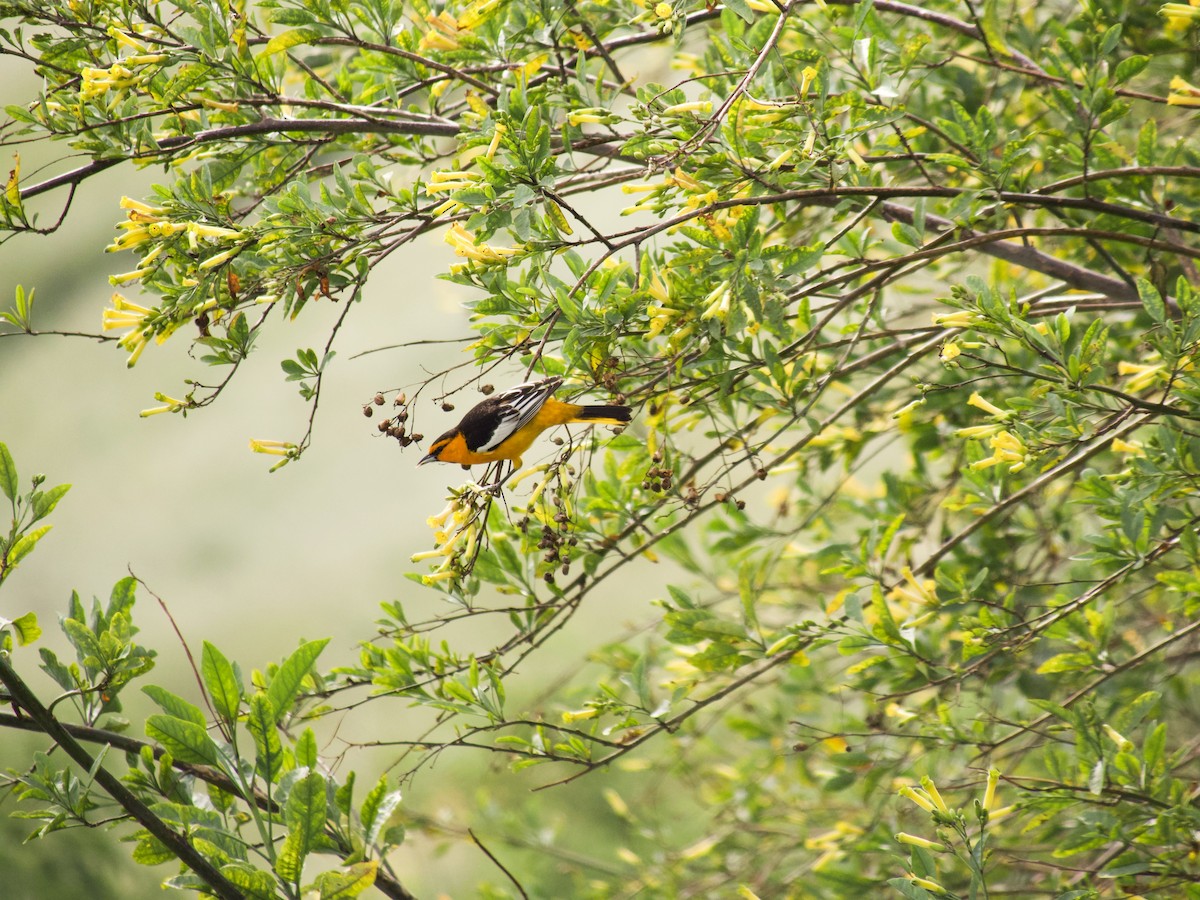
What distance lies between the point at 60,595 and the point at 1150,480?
3.81 m

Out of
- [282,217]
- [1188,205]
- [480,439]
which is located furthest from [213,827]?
[1188,205]

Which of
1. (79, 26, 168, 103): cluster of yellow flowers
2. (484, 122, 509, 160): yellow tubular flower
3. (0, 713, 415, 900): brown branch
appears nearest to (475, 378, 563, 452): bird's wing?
(484, 122, 509, 160): yellow tubular flower

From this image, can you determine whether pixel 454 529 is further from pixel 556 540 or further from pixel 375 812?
pixel 375 812

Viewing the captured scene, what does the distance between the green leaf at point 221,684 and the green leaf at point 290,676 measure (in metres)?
0.05

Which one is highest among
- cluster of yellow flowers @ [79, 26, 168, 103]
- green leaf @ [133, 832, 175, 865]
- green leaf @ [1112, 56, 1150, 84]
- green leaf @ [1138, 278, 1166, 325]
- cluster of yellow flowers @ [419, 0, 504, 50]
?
cluster of yellow flowers @ [419, 0, 504, 50]

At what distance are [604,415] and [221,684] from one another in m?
0.83

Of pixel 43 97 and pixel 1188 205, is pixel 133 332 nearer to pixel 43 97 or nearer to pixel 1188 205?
pixel 43 97

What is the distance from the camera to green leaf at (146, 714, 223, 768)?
129 cm

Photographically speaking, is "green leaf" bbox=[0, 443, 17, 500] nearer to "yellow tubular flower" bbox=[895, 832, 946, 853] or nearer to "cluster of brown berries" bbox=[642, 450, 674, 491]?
"cluster of brown berries" bbox=[642, 450, 674, 491]

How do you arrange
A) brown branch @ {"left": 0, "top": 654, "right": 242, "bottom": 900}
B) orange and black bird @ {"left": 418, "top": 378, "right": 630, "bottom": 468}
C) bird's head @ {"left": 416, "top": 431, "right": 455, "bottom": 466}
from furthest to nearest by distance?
bird's head @ {"left": 416, "top": 431, "right": 455, "bottom": 466}
orange and black bird @ {"left": 418, "top": 378, "right": 630, "bottom": 468}
brown branch @ {"left": 0, "top": 654, "right": 242, "bottom": 900}

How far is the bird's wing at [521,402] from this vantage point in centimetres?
157

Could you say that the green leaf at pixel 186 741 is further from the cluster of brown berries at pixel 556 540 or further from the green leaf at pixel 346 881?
the cluster of brown berries at pixel 556 540

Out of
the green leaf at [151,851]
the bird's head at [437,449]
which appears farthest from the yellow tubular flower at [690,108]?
the green leaf at [151,851]

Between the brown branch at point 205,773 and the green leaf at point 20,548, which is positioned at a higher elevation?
the green leaf at point 20,548
